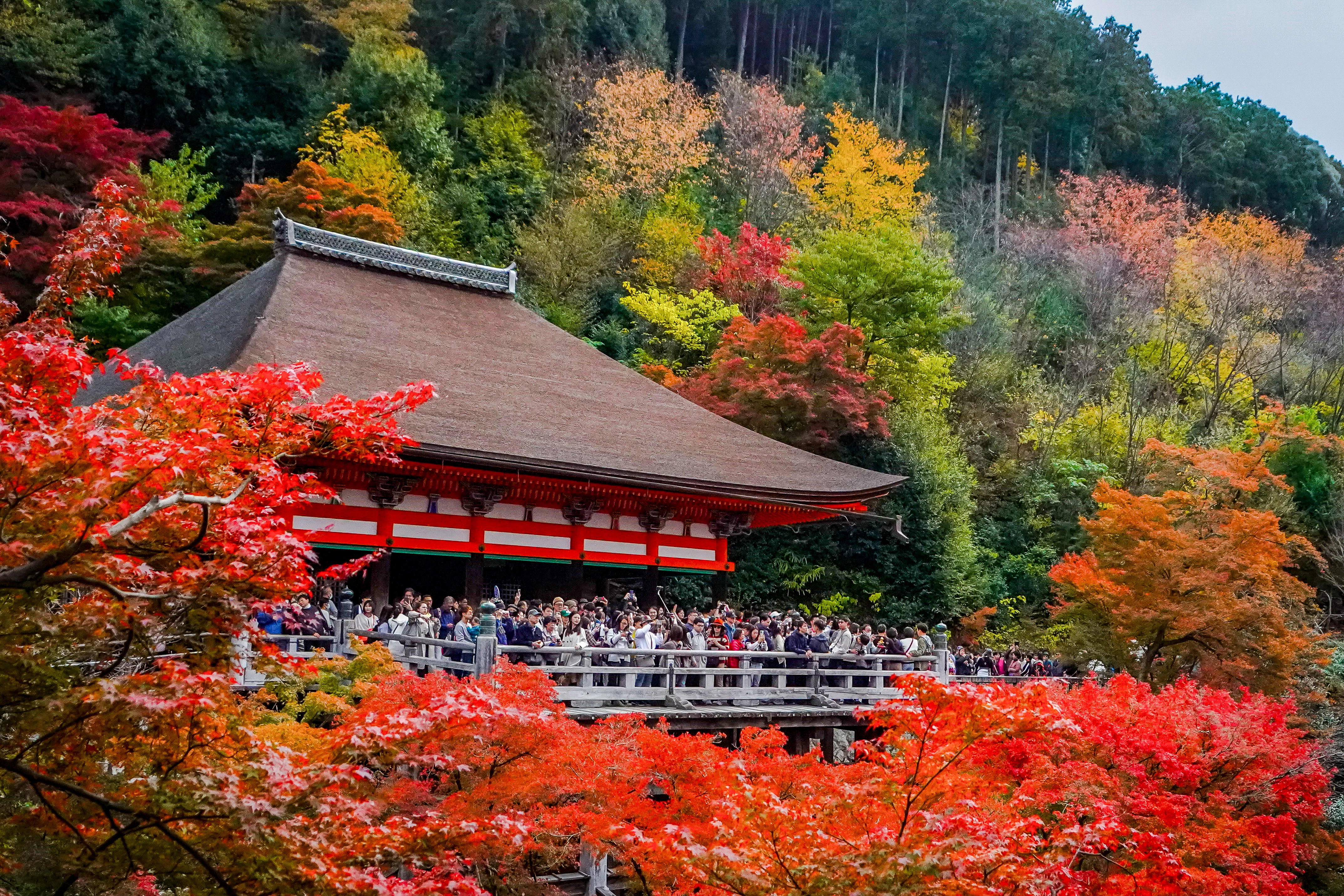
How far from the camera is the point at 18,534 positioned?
544cm

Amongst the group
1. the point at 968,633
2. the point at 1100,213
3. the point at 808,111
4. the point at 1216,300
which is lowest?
the point at 968,633

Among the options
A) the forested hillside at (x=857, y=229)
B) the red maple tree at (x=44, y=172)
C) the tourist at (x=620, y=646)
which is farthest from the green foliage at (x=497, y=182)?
the tourist at (x=620, y=646)

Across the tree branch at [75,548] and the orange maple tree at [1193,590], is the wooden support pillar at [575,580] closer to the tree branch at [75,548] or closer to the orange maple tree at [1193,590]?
the orange maple tree at [1193,590]

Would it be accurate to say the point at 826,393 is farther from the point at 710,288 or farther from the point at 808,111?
the point at 808,111

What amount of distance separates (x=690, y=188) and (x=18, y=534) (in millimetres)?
31327

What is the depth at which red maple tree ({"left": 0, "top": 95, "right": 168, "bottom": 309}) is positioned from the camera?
73.0 feet

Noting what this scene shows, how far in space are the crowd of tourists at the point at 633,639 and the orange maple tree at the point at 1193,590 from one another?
3.27m

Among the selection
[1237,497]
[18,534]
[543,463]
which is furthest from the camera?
[1237,497]

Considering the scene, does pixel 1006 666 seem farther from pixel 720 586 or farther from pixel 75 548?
pixel 75 548

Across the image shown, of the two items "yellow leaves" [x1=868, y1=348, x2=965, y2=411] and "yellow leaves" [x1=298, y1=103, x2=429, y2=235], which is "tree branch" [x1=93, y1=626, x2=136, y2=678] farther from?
"yellow leaves" [x1=298, y1=103, x2=429, y2=235]

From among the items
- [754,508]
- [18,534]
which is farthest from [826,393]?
[18,534]

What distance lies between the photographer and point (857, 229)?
3381 centimetres

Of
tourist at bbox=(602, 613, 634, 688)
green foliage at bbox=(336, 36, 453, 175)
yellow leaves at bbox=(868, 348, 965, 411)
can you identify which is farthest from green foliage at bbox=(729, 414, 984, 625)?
green foliage at bbox=(336, 36, 453, 175)

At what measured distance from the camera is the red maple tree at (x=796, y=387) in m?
22.5
